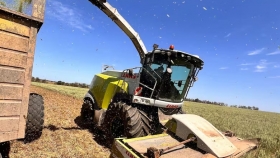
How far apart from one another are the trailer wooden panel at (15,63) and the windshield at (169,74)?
3056 mm

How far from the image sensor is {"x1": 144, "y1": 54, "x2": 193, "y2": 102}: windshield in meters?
5.43

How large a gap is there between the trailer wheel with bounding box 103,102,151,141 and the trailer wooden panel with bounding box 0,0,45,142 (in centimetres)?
237

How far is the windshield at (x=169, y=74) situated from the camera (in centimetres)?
543

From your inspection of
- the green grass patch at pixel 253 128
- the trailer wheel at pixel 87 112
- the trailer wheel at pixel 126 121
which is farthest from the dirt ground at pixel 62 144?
the green grass patch at pixel 253 128

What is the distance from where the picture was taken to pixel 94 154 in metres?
4.94

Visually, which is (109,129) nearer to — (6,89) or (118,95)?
(118,95)

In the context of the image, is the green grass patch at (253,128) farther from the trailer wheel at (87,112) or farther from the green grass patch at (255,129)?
the trailer wheel at (87,112)

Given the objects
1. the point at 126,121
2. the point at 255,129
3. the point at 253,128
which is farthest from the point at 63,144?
the point at 253,128

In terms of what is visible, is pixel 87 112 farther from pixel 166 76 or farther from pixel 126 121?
pixel 166 76

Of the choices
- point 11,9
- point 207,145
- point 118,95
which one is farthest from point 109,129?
point 11,9

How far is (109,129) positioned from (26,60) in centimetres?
338

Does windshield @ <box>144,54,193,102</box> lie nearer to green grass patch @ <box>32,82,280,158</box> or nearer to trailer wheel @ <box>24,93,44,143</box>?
green grass patch @ <box>32,82,280,158</box>

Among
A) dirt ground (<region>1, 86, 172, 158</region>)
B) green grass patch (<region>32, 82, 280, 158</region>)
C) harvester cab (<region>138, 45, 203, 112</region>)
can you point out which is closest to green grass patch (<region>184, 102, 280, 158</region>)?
green grass patch (<region>32, 82, 280, 158</region>)

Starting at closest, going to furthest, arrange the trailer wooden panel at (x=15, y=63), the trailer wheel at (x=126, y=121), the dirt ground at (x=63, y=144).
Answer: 1. the trailer wooden panel at (x=15, y=63)
2. the dirt ground at (x=63, y=144)
3. the trailer wheel at (x=126, y=121)
